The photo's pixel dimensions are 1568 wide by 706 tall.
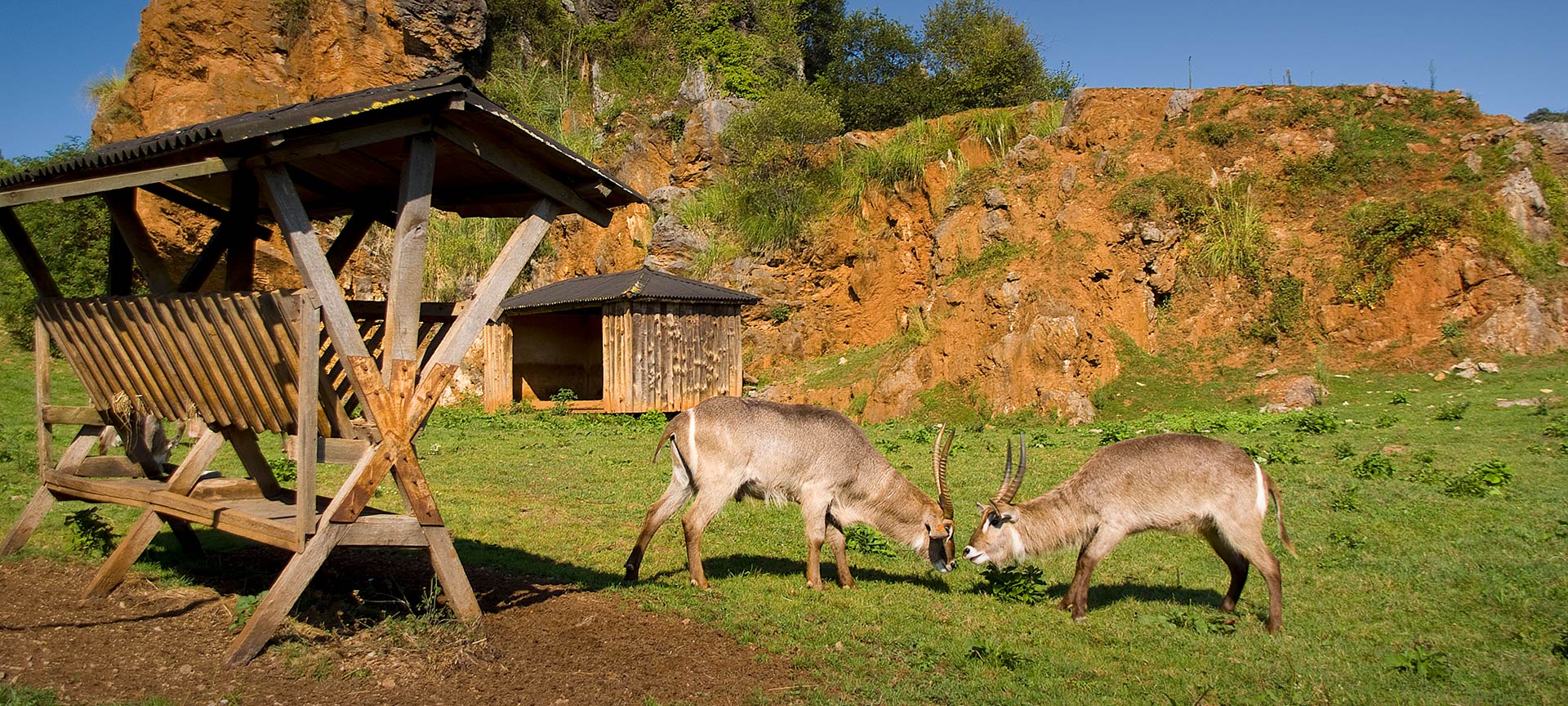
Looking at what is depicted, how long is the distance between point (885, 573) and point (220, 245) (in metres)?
6.41

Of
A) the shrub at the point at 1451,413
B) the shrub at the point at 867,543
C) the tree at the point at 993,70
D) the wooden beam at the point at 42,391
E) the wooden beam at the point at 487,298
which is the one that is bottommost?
the shrub at the point at 867,543

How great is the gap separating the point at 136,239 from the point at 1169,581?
8950mm

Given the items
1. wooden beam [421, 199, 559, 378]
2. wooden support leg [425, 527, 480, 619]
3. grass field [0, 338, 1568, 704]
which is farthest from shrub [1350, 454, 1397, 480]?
wooden support leg [425, 527, 480, 619]

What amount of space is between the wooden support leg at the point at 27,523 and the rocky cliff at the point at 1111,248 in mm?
15362

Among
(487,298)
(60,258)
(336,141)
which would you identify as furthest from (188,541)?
(60,258)

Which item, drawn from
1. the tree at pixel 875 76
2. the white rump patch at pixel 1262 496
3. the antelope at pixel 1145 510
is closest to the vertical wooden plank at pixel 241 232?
the antelope at pixel 1145 510

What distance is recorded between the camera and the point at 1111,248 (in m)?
21.1

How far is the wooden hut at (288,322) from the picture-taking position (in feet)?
18.7

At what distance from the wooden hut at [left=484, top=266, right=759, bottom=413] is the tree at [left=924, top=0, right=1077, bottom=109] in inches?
549

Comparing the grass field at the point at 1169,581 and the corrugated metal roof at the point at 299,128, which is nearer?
the corrugated metal roof at the point at 299,128

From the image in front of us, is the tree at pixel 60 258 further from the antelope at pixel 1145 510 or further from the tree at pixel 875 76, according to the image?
the antelope at pixel 1145 510

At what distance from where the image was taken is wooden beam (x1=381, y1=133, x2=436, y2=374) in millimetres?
5957

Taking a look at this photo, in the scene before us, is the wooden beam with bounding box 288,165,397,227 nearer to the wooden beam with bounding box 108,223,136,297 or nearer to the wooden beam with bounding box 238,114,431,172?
the wooden beam with bounding box 108,223,136,297

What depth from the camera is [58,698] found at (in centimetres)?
485
